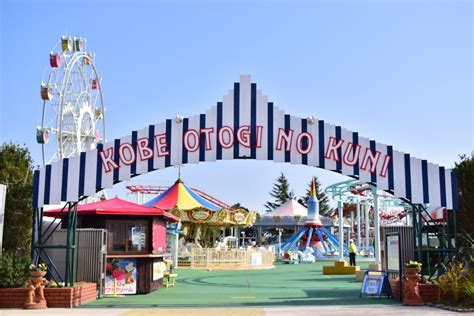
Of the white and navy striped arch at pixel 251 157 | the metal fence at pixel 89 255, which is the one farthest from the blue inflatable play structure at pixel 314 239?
the metal fence at pixel 89 255

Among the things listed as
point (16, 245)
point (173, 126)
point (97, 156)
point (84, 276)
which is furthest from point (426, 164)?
point (16, 245)

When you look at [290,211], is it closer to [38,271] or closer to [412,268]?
[412,268]

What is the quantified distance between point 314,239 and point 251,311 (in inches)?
1372

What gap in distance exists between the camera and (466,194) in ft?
49.9

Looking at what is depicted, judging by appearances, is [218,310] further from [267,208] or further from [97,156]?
[267,208]

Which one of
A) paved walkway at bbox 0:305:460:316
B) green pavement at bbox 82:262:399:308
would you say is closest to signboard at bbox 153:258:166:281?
green pavement at bbox 82:262:399:308

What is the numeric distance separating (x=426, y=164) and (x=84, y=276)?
30.4 feet

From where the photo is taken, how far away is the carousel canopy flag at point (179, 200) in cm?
3469

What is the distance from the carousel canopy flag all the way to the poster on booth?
58.3 feet

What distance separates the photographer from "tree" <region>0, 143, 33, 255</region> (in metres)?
15.2

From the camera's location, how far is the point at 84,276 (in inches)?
584

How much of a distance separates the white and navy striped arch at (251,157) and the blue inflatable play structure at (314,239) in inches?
1155

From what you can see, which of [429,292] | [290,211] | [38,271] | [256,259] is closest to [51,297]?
[38,271]

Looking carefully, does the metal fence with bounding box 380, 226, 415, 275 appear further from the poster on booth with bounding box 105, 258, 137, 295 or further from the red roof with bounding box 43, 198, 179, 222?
the poster on booth with bounding box 105, 258, 137, 295
